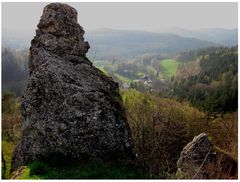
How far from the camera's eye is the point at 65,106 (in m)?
15.3

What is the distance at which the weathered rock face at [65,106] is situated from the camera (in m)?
14.8

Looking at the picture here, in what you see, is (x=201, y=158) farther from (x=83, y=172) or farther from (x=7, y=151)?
(x=7, y=151)

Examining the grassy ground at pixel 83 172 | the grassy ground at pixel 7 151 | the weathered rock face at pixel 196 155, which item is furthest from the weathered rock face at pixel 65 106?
the grassy ground at pixel 7 151

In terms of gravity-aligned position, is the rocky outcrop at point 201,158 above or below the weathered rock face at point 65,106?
below

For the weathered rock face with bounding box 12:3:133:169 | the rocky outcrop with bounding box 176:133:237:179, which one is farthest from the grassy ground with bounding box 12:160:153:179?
the rocky outcrop with bounding box 176:133:237:179

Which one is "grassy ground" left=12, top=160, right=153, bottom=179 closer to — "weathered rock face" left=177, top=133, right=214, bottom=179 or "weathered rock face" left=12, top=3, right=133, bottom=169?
"weathered rock face" left=12, top=3, right=133, bottom=169

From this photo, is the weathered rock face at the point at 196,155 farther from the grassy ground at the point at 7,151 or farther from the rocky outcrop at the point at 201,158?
the grassy ground at the point at 7,151

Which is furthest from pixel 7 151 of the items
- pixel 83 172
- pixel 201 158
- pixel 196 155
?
pixel 83 172

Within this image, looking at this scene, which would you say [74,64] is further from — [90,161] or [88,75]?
[90,161]

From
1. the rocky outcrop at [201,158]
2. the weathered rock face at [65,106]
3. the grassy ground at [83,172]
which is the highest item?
the weathered rock face at [65,106]

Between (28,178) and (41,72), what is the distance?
464cm

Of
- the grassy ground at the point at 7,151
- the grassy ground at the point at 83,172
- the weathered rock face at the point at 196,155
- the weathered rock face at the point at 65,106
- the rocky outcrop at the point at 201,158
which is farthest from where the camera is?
the grassy ground at the point at 7,151

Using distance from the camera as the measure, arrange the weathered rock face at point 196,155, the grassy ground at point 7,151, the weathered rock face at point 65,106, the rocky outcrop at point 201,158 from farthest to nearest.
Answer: the grassy ground at point 7,151 → the weathered rock face at point 196,155 → the rocky outcrop at point 201,158 → the weathered rock face at point 65,106

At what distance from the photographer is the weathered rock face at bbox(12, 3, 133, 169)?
48.7ft
